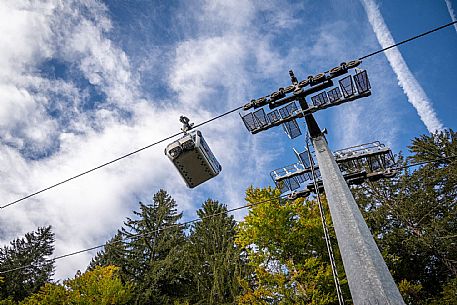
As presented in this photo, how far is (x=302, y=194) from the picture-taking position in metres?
7.25

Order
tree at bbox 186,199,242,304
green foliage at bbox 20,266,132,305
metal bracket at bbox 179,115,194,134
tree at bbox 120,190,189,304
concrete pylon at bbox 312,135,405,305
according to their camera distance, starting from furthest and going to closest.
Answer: tree at bbox 120,190,189,304 < green foliage at bbox 20,266,132,305 < tree at bbox 186,199,242,304 < metal bracket at bbox 179,115,194,134 < concrete pylon at bbox 312,135,405,305

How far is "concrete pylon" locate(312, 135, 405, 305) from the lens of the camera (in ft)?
8.63

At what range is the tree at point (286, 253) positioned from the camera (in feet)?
41.6

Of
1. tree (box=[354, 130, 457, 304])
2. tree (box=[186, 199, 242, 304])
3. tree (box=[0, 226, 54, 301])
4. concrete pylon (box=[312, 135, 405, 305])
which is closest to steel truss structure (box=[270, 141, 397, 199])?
concrete pylon (box=[312, 135, 405, 305])

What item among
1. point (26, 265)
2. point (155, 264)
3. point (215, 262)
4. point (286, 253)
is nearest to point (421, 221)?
point (286, 253)

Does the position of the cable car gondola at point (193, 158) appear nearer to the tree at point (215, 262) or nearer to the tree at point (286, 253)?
the tree at point (286, 253)

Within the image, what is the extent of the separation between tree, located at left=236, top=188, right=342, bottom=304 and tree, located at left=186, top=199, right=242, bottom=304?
292 cm

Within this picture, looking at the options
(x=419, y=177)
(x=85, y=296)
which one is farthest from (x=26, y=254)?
(x=419, y=177)

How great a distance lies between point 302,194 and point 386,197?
2024cm

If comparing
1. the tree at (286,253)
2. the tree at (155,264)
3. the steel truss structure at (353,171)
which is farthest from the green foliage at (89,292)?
the steel truss structure at (353,171)

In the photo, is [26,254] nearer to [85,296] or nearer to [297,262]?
[85,296]

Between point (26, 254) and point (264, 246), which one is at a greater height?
point (26, 254)

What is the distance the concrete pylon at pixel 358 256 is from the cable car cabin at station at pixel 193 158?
5.56 feet

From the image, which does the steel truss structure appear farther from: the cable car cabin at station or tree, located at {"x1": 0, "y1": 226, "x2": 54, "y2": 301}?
tree, located at {"x1": 0, "y1": 226, "x2": 54, "y2": 301}
